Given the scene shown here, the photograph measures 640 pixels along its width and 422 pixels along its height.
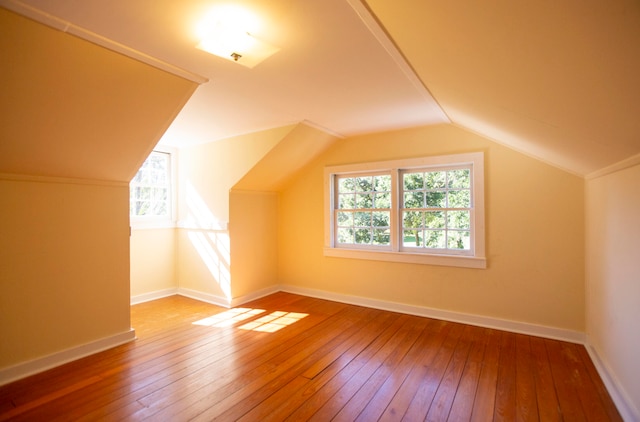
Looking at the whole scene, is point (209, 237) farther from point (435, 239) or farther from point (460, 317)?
point (460, 317)

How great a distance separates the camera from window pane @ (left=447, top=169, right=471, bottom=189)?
3.53 m

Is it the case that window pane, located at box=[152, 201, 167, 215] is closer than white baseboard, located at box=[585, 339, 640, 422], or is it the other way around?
white baseboard, located at box=[585, 339, 640, 422]

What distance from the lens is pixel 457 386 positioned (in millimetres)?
2238

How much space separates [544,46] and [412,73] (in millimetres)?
1220

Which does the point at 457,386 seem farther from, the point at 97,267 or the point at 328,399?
the point at 97,267

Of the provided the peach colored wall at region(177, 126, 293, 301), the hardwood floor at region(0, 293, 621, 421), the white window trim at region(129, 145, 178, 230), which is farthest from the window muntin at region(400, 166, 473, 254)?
the white window trim at region(129, 145, 178, 230)

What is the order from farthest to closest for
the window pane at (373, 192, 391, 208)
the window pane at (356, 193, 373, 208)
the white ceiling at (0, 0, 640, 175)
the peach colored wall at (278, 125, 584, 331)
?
1. the window pane at (356, 193, 373, 208)
2. the window pane at (373, 192, 391, 208)
3. the peach colored wall at (278, 125, 584, 331)
4. the white ceiling at (0, 0, 640, 175)

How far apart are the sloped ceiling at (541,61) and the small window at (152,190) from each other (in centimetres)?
407

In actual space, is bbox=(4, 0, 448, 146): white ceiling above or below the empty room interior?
above

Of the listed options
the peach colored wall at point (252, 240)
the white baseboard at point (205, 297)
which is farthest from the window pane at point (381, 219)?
the white baseboard at point (205, 297)

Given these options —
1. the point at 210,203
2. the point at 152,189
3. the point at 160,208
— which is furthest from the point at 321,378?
the point at 152,189

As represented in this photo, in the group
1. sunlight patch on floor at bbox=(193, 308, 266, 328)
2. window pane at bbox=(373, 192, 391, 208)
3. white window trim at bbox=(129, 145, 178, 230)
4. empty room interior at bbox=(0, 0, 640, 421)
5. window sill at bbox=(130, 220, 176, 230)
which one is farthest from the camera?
white window trim at bbox=(129, 145, 178, 230)

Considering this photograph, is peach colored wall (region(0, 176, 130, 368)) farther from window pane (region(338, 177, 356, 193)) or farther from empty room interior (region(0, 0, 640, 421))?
window pane (region(338, 177, 356, 193))

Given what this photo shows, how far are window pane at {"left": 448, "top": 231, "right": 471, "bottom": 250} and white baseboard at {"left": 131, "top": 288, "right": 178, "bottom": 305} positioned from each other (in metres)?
4.06
